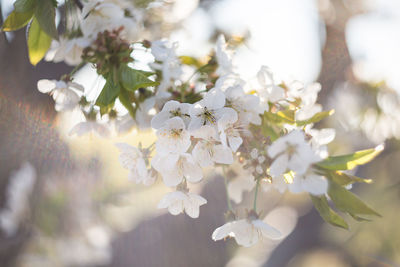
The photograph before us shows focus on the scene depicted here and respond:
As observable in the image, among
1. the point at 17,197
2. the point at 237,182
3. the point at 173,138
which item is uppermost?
the point at 173,138

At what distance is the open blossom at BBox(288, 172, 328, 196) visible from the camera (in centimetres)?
53

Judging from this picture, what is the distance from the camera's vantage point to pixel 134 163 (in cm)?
68

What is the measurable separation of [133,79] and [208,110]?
0.53 ft

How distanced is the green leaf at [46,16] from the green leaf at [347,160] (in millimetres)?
595

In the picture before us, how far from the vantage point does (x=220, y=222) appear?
117 inches

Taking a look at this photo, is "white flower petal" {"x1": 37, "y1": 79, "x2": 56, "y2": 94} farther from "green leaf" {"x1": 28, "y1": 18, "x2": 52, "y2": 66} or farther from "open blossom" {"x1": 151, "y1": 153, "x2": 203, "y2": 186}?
"open blossom" {"x1": 151, "y1": 153, "x2": 203, "y2": 186}

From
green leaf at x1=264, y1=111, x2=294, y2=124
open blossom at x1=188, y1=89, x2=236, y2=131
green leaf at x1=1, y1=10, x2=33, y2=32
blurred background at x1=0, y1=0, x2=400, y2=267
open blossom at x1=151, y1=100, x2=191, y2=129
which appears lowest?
blurred background at x1=0, y1=0, x2=400, y2=267

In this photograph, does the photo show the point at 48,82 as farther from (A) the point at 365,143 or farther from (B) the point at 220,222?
(B) the point at 220,222

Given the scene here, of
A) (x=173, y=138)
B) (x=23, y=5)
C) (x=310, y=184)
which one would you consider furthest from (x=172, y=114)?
(x=23, y=5)

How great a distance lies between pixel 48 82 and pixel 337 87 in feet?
5.51

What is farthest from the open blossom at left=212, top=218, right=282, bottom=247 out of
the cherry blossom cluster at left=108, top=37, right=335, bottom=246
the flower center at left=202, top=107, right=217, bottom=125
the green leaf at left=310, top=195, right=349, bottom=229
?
the flower center at left=202, top=107, right=217, bottom=125

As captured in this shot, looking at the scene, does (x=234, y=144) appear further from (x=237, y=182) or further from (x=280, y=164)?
(x=237, y=182)

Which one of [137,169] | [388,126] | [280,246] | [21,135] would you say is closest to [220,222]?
[280,246]

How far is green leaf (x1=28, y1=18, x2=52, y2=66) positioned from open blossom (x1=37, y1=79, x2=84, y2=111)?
61 mm
